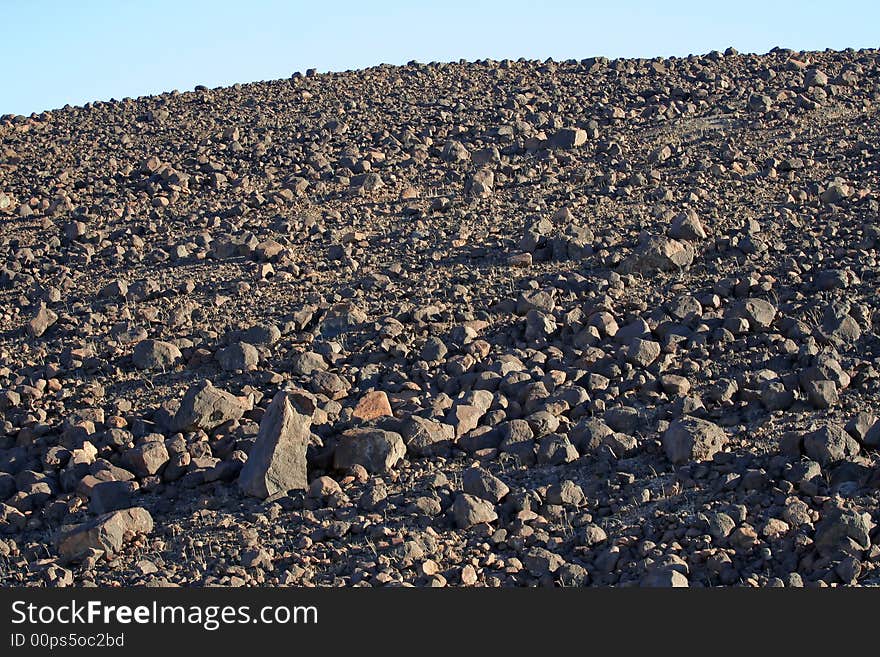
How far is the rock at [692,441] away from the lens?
215 inches

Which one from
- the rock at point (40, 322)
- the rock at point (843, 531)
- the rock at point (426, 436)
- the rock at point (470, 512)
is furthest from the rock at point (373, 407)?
the rock at point (40, 322)

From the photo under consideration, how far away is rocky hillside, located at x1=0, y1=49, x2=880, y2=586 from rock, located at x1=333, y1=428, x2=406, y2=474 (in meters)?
Result: 0.02

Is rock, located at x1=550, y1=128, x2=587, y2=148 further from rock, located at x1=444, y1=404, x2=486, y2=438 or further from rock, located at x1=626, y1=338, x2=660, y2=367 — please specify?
rock, located at x1=444, y1=404, x2=486, y2=438

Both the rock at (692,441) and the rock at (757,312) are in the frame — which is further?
the rock at (757,312)

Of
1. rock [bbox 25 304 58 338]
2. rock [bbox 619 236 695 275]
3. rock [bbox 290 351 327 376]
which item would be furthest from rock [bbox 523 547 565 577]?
rock [bbox 25 304 58 338]

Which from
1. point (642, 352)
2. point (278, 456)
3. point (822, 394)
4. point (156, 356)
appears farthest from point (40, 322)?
point (822, 394)

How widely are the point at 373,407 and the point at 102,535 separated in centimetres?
168

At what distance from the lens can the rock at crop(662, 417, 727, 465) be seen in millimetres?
5453

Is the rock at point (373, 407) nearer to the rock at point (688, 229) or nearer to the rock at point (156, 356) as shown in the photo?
the rock at point (156, 356)

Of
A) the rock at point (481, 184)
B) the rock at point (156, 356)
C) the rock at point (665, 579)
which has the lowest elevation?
the rock at point (665, 579)

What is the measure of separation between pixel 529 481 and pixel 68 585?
220 cm

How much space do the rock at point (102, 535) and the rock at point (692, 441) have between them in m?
2.61

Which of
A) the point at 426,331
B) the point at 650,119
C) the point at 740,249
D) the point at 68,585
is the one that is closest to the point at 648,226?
the point at 740,249

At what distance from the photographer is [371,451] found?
18.4 feet
